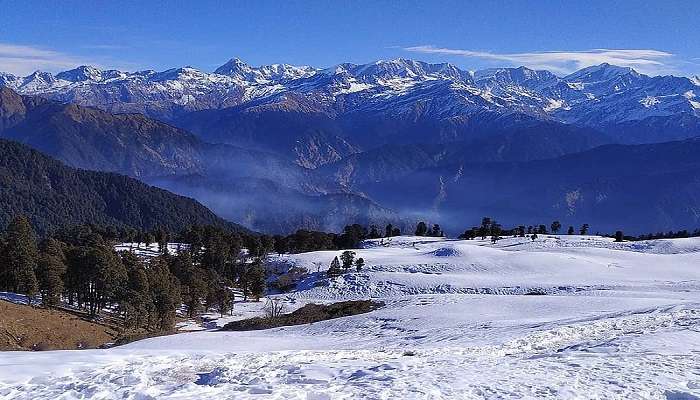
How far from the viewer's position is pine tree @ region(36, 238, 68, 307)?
66125 millimetres

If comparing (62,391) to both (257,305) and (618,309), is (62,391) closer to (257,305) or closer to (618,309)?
(618,309)

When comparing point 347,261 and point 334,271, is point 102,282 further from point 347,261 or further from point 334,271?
point 347,261

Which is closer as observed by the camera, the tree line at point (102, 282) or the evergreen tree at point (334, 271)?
the tree line at point (102, 282)

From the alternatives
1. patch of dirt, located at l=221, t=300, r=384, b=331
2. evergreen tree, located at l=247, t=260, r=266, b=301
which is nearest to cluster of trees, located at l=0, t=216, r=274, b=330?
patch of dirt, located at l=221, t=300, r=384, b=331

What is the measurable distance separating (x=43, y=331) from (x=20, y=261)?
23.7 meters

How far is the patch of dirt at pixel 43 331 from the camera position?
45344mm

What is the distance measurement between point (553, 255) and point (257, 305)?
58.4 meters

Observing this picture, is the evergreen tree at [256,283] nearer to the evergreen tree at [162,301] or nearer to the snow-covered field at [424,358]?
the evergreen tree at [162,301]

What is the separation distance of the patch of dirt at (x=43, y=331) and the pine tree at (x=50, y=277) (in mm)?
8780

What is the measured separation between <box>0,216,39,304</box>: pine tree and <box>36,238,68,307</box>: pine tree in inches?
35.5

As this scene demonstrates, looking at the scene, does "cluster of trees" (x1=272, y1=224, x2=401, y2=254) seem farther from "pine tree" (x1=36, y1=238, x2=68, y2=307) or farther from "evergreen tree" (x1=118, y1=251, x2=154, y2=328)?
"pine tree" (x1=36, y1=238, x2=68, y2=307)

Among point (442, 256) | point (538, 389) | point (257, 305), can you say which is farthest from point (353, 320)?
point (442, 256)

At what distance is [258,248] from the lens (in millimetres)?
141500

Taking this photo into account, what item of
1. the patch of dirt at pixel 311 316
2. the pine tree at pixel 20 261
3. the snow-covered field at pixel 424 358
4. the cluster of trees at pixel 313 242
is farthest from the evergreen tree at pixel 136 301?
the cluster of trees at pixel 313 242
